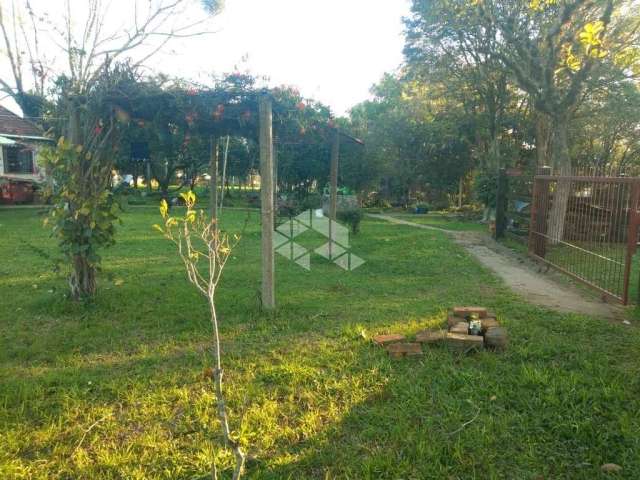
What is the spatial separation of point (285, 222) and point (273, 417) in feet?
30.1

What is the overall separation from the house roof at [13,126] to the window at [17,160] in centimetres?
108

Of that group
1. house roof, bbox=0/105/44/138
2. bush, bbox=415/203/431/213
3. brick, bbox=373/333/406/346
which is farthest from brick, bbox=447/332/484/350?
house roof, bbox=0/105/44/138

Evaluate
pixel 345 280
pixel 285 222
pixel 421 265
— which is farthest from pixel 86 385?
pixel 285 222

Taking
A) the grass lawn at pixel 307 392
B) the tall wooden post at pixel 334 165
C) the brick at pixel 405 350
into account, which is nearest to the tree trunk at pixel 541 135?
the tall wooden post at pixel 334 165

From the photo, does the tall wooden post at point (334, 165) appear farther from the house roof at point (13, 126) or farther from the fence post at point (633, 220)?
the house roof at point (13, 126)

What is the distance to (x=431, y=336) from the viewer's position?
4051 millimetres

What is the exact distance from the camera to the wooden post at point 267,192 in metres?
4.95

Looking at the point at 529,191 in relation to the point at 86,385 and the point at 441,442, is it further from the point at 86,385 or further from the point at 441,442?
the point at 86,385

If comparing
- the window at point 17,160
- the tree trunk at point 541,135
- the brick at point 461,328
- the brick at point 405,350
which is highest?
the tree trunk at point 541,135

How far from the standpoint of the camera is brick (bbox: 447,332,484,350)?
390 centimetres

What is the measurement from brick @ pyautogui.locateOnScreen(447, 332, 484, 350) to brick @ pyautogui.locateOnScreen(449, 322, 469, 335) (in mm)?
136

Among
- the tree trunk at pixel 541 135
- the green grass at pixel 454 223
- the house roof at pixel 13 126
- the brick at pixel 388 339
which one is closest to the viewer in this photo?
the brick at pixel 388 339

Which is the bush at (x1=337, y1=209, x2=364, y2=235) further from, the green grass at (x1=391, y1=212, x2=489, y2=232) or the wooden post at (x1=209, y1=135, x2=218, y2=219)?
the wooden post at (x1=209, y1=135, x2=218, y2=219)

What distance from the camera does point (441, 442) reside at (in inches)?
103
